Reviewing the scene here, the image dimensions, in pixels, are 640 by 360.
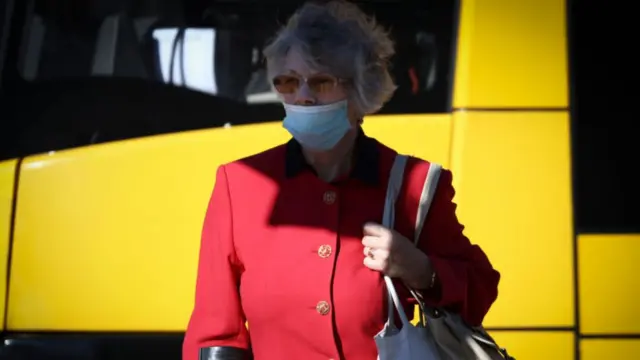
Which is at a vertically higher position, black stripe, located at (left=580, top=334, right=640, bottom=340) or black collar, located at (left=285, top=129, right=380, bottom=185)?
black collar, located at (left=285, top=129, right=380, bottom=185)

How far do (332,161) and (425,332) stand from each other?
378 mm

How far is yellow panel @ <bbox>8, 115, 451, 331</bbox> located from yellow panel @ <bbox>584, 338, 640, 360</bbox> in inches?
25.5

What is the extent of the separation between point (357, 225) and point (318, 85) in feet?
0.91

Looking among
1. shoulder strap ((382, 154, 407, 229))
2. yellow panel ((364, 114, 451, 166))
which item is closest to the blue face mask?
shoulder strap ((382, 154, 407, 229))

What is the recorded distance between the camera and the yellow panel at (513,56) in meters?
2.61

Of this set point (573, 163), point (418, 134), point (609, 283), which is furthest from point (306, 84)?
point (609, 283)

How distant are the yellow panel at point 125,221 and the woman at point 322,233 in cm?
80

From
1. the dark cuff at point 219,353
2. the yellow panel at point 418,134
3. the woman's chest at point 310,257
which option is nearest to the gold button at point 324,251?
the woman's chest at point 310,257

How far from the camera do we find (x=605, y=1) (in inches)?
105

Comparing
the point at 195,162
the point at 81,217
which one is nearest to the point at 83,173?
the point at 81,217

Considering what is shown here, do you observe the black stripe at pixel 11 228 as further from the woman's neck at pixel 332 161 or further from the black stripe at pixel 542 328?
the black stripe at pixel 542 328

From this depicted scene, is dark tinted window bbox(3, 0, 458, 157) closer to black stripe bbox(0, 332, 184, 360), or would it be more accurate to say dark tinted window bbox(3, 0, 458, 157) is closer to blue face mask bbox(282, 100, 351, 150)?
black stripe bbox(0, 332, 184, 360)

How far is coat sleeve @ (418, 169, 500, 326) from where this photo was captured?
170 centimetres

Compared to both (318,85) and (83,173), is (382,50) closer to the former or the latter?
(318,85)
